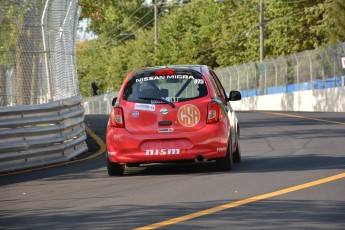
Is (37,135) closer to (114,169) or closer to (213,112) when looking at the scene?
(114,169)

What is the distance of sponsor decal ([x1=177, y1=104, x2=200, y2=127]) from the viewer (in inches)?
555

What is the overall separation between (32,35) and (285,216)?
9958mm

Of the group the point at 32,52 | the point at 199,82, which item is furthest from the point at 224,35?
the point at 199,82

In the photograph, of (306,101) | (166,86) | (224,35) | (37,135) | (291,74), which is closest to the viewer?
(166,86)

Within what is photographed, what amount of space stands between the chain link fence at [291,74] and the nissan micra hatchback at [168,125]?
106 ft

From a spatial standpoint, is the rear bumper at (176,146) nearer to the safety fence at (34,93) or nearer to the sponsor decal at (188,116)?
the sponsor decal at (188,116)

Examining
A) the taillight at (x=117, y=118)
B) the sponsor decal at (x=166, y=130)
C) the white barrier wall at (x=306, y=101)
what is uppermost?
the taillight at (x=117, y=118)

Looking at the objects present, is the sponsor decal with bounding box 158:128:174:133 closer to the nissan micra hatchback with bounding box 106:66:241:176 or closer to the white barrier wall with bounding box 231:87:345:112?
the nissan micra hatchback with bounding box 106:66:241:176

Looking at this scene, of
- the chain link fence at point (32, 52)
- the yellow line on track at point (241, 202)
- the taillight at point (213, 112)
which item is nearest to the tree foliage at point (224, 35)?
the chain link fence at point (32, 52)

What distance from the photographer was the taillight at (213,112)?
46.5ft

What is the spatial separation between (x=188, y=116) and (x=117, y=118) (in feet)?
3.18

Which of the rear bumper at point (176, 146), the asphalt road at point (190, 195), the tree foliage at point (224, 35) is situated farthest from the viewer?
the tree foliage at point (224, 35)

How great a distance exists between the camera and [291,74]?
5344cm

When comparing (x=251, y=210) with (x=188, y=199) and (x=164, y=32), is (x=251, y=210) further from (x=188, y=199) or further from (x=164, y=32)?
(x=164, y=32)
